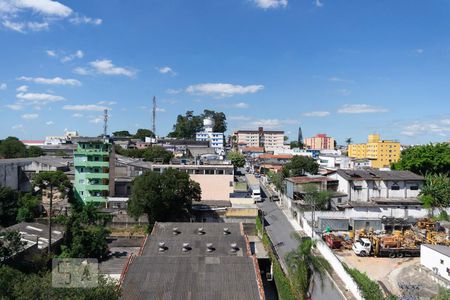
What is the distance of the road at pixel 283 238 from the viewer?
19359 mm

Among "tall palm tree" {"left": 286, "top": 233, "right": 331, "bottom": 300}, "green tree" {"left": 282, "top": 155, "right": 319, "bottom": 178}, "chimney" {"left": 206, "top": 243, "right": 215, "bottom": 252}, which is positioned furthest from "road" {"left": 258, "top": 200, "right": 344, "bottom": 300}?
"green tree" {"left": 282, "top": 155, "right": 319, "bottom": 178}

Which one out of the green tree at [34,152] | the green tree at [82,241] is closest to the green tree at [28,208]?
the green tree at [82,241]

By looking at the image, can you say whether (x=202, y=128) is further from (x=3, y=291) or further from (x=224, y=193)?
(x=3, y=291)

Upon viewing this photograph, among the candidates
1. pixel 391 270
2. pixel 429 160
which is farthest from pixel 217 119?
pixel 391 270

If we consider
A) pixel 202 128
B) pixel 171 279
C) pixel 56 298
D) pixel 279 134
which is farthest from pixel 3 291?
pixel 279 134

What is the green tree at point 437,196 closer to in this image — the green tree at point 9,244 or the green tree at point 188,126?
the green tree at point 9,244

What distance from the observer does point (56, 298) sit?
31.8 ft

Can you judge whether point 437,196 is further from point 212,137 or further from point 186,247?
point 212,137

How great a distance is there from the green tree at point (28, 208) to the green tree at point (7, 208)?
46 centimetres

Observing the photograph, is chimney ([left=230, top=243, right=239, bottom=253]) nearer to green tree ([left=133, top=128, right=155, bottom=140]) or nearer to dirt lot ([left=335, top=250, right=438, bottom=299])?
dirt lot ([left=335, top=250, right=438, bottom=299])

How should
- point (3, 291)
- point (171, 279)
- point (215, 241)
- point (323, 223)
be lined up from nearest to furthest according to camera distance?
point (3, 291) < point (171, 279) < point (215, 241) < point (323, 223)

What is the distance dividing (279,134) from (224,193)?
91.6 m

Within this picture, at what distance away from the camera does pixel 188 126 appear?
114188mm

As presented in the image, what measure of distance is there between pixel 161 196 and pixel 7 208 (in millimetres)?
13149
